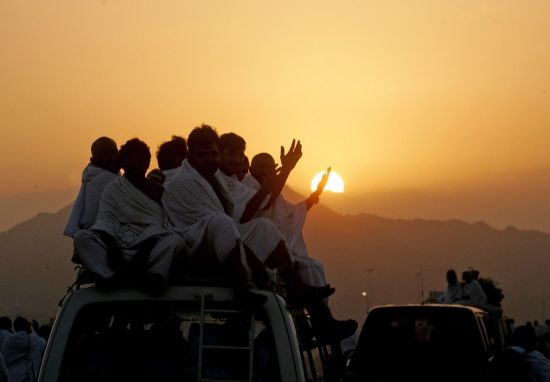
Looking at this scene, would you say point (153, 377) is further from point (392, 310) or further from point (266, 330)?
point (392, 310)

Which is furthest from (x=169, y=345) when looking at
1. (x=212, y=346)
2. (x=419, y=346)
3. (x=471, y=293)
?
(x=471, y=293)

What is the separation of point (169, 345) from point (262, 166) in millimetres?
3484

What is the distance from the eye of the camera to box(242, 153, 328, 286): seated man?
10234 mm

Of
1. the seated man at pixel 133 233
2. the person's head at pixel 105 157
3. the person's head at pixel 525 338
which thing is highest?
the person's head at pixel 105 157

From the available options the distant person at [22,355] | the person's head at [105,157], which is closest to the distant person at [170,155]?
the person's head at [105,157]

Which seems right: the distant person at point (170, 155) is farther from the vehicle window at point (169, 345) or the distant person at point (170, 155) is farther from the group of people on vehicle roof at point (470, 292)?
the group of people on vehicle roof at point (470, 292)

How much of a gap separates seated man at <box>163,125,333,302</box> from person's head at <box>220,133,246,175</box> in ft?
0.93

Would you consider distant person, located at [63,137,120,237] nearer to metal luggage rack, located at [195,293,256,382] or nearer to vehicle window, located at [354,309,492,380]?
metal luggage rack, located at [195,293,256,382]

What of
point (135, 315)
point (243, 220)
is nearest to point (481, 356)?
point (243, 220)

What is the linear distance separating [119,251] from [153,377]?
0.82m

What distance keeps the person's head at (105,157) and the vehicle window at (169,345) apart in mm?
2066

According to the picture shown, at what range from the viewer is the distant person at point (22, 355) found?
20.0m

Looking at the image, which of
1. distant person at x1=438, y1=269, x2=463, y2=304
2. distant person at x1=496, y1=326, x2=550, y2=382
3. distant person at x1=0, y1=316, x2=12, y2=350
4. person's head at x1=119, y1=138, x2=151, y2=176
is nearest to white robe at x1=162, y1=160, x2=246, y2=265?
person's head at x1=119, y1=138, x2=151, y2=176

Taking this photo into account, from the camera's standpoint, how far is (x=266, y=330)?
7625 millimetres
